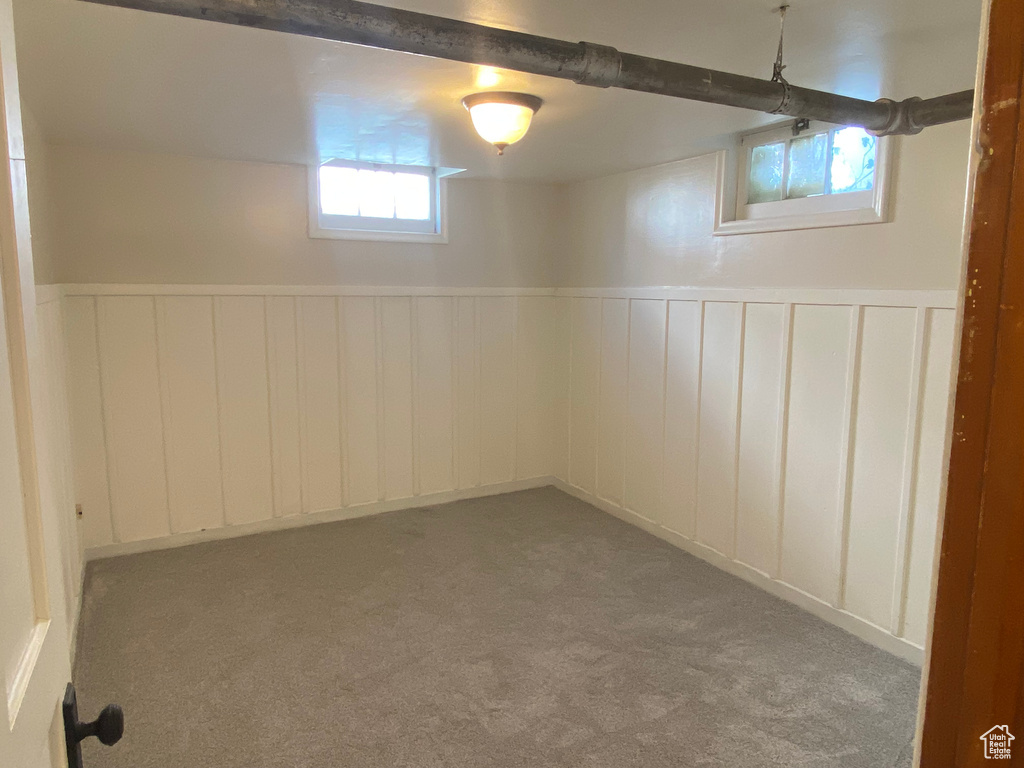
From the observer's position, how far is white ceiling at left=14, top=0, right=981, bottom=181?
175 centimetres

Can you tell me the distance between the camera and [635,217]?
13.2ft

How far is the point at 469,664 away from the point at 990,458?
234cm

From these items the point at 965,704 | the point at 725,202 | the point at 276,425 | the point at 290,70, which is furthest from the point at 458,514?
the point at 965,704

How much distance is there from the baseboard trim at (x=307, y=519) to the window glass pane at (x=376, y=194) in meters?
1.88

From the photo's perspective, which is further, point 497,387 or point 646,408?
point 497,387

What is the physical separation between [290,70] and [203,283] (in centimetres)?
187

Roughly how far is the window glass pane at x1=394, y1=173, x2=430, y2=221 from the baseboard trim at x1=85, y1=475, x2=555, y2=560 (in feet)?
6.15

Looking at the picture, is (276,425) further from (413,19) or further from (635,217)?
(413,19)

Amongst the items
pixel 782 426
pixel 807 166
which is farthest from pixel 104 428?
pixel 807 166

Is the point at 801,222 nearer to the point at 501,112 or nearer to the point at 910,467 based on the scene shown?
the point at 910,467

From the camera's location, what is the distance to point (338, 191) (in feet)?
13.7

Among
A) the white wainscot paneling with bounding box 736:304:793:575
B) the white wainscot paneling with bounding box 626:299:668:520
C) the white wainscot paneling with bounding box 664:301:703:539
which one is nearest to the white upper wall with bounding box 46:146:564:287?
the white wainscot paneling with bounding box 626:299:668:520

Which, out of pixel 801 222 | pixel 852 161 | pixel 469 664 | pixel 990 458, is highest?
pixel 852 161

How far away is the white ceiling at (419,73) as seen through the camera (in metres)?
1.75
